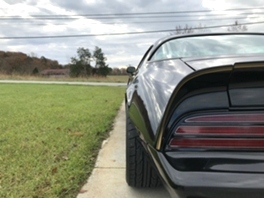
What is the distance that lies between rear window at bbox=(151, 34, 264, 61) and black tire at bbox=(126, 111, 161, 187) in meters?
0.76

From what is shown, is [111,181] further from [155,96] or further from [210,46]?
[210,46]

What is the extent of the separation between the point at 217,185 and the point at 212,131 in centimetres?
24

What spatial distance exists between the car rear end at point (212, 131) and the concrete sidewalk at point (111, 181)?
1117 mm

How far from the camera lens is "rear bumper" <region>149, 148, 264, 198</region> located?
3.33 feet

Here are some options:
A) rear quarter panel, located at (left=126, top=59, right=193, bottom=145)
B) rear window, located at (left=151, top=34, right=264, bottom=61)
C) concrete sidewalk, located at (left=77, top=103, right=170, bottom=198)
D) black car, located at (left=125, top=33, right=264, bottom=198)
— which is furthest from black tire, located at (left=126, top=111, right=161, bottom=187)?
rear window, located at (left=151, top=34, right=264, bottom=61)

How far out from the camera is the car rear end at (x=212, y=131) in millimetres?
1056

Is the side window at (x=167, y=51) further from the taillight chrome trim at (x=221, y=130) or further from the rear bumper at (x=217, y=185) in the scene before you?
the rear bumper at (x=217, y=185)

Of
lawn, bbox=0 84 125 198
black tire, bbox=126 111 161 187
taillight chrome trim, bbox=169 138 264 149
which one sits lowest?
lawn, bbox=0 84 125 198

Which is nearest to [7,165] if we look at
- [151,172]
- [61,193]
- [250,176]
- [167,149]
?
[61,193]

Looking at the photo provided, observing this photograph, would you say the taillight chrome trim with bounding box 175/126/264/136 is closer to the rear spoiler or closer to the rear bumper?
the rear spoiler

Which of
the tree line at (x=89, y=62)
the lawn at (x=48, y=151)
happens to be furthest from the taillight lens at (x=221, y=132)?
the tree line at (x=89, y=62)

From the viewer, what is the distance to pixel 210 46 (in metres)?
2.33

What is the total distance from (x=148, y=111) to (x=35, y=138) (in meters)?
2.61

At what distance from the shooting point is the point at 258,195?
1.02 metres
